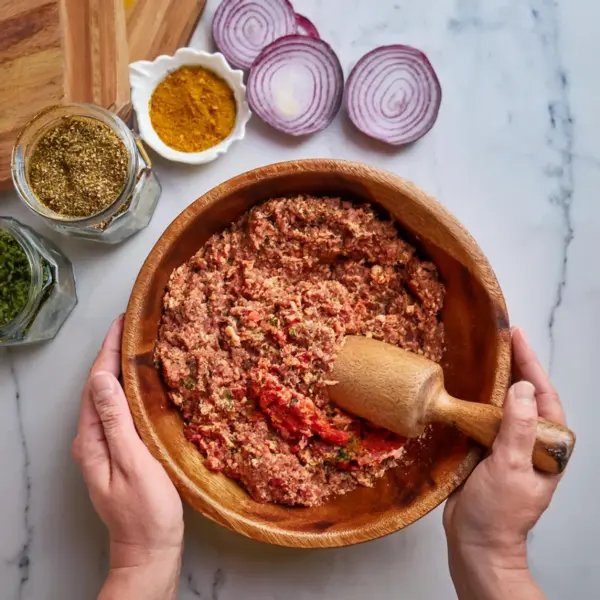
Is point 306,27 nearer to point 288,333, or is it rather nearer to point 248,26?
point 248,26

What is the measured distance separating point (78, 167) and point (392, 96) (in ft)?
2.74

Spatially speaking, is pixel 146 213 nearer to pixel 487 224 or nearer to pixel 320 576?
pixel 487 224

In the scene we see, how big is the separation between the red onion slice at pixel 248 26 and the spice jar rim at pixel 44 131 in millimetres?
409

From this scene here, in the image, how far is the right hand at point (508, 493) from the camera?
1.36 metres

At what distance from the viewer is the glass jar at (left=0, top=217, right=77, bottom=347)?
5.34 feet

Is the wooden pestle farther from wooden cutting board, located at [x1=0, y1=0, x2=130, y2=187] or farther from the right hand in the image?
wooden cutting board, located at [x1=0, y1=0, x2=130, y2=187]

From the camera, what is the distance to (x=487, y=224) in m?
1.85

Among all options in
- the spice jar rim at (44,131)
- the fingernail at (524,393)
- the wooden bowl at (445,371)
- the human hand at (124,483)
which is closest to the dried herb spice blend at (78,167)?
the spice jar rim at (44,131)

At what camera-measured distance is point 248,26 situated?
1.84 metres

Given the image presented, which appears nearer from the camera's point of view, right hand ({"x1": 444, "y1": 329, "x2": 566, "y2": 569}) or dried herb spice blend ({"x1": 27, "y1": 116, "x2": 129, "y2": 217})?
right hand ({"x1": 444, "y1": 329, "x2": 566, "y2": 569})

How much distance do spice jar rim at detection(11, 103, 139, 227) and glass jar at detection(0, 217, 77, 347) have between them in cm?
10

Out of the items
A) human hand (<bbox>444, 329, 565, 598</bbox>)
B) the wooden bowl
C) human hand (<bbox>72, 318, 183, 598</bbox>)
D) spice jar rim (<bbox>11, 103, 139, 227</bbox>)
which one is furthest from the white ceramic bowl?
human hand (<bbox>444, 329, 565, 598</bbox>)

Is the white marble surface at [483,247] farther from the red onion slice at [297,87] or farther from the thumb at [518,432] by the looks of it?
the thumb at [518,432]

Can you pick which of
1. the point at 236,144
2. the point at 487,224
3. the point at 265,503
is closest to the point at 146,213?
the point at 236,144
